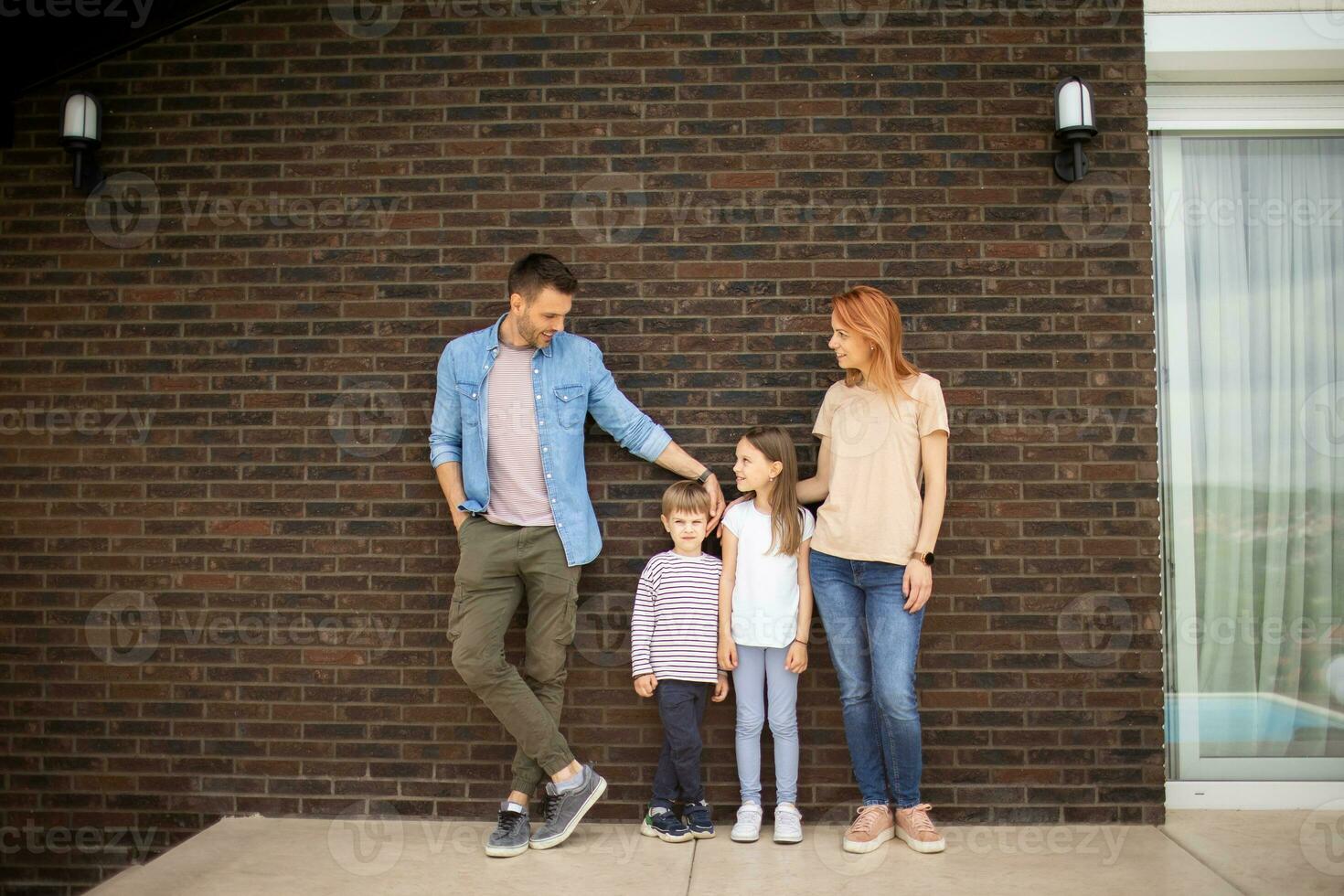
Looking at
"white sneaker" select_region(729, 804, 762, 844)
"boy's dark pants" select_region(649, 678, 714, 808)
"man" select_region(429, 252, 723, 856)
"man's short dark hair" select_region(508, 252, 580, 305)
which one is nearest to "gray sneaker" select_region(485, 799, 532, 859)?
"man" select_region(429, 252, 723, 856)

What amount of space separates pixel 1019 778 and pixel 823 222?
2457mm

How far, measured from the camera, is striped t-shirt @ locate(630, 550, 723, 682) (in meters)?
3.89

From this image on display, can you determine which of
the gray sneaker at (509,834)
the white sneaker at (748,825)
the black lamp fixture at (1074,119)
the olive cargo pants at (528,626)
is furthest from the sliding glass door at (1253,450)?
the gray sneaker at (509,834)

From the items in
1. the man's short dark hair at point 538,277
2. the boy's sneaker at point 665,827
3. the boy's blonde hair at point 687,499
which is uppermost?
the man's short dark hair at point 538,277

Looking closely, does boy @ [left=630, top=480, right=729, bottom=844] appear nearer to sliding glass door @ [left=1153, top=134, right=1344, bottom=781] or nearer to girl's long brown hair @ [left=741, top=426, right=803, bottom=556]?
girl's long brown hair @ [left=741, top=426, right=803, bottom=556]

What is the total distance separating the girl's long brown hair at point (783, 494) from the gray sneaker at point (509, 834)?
140cm

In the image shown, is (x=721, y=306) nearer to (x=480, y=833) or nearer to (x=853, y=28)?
(x=853, y=28)

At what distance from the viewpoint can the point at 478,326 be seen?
14.2 ft

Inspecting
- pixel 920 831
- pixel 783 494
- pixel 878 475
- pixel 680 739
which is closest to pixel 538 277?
pixel 783 494

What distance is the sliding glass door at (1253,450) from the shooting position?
4.39 m

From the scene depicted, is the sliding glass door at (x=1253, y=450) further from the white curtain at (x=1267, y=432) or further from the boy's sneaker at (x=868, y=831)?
the boy's sneaker at (x=868, y=831)

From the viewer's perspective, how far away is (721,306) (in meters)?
4.25

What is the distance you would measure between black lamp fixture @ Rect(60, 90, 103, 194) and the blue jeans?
11.8 ft

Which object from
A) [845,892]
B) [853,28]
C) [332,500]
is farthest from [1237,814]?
[332,500]
